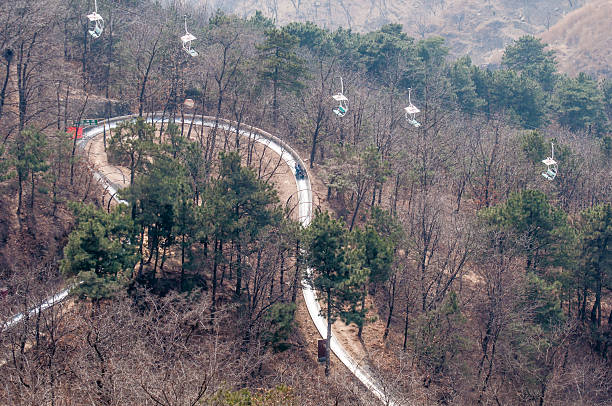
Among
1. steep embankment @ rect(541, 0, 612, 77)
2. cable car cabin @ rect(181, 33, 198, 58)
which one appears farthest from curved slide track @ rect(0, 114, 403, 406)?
steep embankment @ rect(541, 0, 612, 77)

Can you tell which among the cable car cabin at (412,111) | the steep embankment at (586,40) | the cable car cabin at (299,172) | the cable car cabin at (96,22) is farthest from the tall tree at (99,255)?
the steep embankment at (586,40)

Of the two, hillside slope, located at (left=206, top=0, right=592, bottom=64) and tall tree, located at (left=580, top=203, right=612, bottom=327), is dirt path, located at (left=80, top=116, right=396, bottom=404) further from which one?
hillside slope, located at (left=206, top=0, right=592, bottom=64)

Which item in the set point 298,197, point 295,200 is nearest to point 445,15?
point 298,197

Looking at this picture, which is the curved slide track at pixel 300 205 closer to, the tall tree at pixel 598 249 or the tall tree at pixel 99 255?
the tall tree at pixel 99 255

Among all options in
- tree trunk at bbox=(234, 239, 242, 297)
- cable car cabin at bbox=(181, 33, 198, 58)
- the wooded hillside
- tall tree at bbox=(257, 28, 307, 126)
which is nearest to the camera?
the wooded hillside

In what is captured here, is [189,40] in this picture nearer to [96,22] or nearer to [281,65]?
[96,22]

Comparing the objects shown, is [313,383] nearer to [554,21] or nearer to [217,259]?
[217,259]
